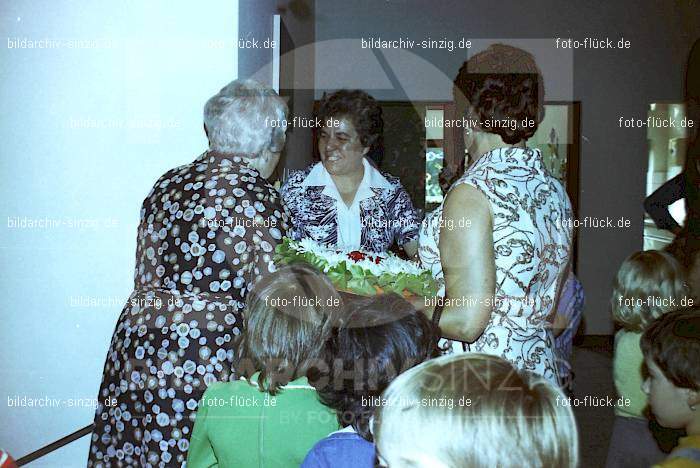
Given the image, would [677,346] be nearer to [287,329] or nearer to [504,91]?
[504,91]

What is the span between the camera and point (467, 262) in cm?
146

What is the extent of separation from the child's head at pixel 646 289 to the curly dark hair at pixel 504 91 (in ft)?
2.25

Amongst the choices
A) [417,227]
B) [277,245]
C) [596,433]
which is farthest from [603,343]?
[277,245]

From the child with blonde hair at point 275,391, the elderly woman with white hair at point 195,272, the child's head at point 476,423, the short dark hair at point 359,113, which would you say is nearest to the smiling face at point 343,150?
the short dark hair at point 359,113

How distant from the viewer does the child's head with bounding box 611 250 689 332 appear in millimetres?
2039

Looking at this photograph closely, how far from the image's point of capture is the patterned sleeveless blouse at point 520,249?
152cm

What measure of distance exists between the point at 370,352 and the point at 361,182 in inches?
39.5

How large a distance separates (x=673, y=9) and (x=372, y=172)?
118 inches

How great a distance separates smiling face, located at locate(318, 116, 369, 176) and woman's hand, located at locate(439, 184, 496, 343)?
96 centimetres

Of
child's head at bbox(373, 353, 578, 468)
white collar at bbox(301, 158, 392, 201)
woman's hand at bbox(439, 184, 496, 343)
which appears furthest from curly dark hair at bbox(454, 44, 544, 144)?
white collar at bbox(301, 158, 392, 201)

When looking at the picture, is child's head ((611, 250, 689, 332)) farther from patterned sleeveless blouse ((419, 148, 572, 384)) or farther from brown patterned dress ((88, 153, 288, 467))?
brown patterned dress ((88, 153, 288, 467))

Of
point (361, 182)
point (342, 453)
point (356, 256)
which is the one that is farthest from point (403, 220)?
point (342, 453)

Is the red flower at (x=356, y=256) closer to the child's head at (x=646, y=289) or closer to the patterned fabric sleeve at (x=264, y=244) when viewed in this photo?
the patterned fabric sleeve at (x=264, y=244)

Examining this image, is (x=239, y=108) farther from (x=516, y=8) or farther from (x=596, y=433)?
(x=516, y=8)
